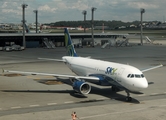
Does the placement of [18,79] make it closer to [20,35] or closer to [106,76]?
[106,76]

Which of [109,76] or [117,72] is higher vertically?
[117,72]

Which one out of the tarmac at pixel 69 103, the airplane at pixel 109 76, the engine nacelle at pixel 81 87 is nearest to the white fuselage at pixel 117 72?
the airplane at pixel 109 76

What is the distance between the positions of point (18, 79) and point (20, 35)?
73288 millimetres

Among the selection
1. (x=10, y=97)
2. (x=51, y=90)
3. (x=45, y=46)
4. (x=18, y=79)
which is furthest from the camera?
(x=45, y=46)

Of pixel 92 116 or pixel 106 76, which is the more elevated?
pixel 106 76

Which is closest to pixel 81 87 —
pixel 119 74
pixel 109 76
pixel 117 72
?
pixel 109 76

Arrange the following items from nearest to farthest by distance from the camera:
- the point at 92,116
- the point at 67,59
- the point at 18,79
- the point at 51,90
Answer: the point at 92,116
the point at 51,90
the point at 67,59
the point at 18,79

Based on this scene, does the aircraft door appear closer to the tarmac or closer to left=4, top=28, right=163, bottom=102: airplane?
left=4, top=28, right=163, bottom=102: airplane

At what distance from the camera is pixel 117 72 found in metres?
31.1

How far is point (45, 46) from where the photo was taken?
12375cm

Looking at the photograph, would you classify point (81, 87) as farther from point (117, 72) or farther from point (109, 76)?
point (117, 72)

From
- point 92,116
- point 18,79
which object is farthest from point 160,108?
point 18,79

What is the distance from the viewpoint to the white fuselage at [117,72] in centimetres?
2891

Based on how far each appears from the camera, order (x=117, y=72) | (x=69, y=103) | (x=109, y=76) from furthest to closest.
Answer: (x=109, y=76)
(x=117, y=72)
(x=69, y=103)
